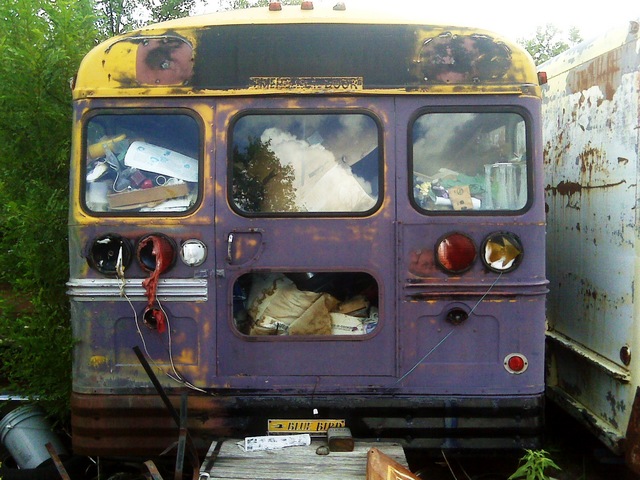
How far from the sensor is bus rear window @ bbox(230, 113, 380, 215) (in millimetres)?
3789

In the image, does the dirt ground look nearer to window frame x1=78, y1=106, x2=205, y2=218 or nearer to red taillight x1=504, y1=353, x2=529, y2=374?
red taillight x1=504, y1=353, x2=529, y2=374

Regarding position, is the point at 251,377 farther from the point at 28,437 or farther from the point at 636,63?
the point at 636,63

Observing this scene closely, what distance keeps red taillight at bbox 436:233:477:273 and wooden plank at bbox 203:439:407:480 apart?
101cm

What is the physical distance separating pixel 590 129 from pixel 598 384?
1.68 meters

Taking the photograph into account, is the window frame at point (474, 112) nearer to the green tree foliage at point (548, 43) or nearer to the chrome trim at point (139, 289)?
the chrome trim at point (139, 289)

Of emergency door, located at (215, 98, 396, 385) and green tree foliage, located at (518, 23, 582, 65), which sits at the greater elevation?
green tree foliage, located at (518, 23, 582, 65)

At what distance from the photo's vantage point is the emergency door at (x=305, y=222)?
3754 millimetres

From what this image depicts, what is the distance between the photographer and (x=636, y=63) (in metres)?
3.92

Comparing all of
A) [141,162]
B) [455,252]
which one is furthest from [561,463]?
[141,162]

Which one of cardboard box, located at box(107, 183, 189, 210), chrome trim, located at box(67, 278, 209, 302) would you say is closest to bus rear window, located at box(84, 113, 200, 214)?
cardboard box, located at box(107, 183, 189, 210)

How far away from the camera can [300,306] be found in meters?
3.87

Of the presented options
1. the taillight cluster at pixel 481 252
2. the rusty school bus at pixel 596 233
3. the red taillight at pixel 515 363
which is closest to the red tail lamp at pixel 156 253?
the taillight cluster at pixel 481 252

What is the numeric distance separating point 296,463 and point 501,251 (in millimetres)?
1561

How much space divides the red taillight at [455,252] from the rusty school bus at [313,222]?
1 cm
